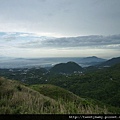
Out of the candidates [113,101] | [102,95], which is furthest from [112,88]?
[113,101]

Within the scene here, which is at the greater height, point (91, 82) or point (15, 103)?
point (15, 103)

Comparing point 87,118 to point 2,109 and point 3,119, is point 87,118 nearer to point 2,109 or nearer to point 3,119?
point 3,119

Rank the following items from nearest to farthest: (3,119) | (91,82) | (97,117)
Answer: (97,117)
(3,119)
(91,82)

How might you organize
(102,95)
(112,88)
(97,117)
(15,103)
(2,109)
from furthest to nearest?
(112,88)
(102,95)
(15,103)
(2,109)
(97,117)

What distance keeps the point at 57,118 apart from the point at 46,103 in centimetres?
259

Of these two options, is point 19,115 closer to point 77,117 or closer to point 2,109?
point 2,109

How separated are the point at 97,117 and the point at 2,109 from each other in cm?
347

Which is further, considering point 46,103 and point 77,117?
point 46,103

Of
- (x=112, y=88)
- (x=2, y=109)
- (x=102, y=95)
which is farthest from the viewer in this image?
(x=112, y=88)

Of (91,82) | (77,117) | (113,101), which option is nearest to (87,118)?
(77,117)

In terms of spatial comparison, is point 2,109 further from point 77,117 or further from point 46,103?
point 77,117

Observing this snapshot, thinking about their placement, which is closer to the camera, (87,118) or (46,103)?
(87,118)

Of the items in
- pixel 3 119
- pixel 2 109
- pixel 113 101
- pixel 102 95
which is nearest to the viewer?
pixel 3 119

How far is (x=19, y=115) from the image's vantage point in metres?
6.43
